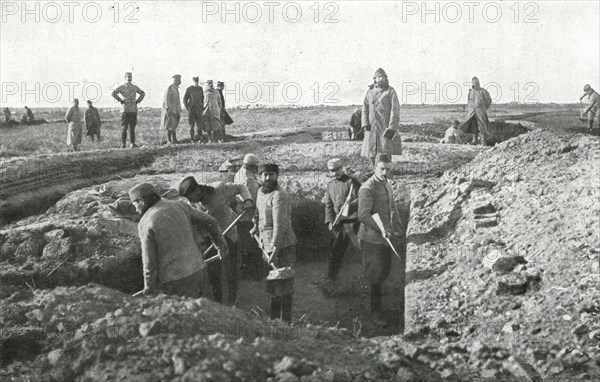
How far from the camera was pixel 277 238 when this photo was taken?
6188 millimetres

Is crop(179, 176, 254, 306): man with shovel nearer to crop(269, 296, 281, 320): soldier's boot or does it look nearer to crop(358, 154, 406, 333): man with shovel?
crop(269, 296, 281, 320): soldier's boot

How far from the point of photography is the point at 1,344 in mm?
4227

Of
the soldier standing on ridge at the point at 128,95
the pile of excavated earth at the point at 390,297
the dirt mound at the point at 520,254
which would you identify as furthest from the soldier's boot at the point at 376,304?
the soldier standing on ridge at the point at 128,95

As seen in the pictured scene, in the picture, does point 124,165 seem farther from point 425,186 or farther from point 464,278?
point 464,278

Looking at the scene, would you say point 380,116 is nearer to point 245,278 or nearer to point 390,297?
point 390,297

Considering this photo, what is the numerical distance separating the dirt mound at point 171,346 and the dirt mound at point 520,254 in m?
1.21

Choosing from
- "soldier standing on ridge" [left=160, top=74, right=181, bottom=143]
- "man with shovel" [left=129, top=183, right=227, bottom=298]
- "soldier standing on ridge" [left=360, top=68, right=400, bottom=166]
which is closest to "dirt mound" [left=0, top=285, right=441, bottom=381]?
"man with shovel" [left=129, top=183, right=227, bottom=298]

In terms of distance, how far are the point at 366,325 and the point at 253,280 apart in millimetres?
1803

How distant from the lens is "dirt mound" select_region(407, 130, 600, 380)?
180 inches

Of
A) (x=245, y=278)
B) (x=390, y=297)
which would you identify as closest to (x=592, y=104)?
(x=390, y=297)

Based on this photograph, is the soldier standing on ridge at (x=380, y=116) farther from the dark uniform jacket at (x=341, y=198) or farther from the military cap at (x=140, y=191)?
the military cap at (x=140, y=191)

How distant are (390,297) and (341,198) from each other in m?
1.33

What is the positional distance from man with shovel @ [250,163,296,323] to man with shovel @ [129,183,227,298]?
1107mm

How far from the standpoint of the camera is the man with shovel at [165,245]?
479cm
